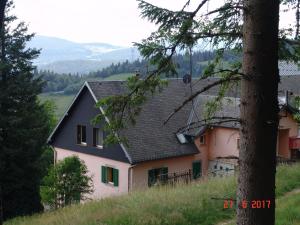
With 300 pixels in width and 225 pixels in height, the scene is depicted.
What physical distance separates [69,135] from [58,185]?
36.9 ft

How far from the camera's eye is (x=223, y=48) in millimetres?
5453

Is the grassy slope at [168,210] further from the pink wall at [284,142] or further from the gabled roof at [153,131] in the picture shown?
the pink wall at [284,142]

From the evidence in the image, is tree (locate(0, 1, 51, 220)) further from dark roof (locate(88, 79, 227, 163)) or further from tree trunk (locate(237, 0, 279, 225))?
tree trunk (locate(237, 0, 279, 225))

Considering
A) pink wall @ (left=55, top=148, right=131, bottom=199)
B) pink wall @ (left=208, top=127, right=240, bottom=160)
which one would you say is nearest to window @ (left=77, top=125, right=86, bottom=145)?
pink wall @ (left=55, top=148, right=131, bottom=199)

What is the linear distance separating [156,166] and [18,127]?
28.0 ft

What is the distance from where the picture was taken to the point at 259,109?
3.64 metres

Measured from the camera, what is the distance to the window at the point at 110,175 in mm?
26297

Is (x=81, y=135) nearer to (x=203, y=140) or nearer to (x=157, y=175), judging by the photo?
(x=157, y=175)

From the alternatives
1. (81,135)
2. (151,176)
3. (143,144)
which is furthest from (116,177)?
(81,135)

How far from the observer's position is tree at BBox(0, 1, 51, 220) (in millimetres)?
25844

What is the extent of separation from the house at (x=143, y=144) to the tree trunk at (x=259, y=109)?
21.0 meters

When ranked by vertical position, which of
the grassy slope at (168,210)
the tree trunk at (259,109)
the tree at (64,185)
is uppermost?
the tree trunk at (259,109)

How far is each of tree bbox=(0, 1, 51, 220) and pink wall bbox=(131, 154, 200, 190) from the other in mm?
6229

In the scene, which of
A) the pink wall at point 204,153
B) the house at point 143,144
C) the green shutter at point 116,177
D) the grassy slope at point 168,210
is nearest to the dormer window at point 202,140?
the house at point 143,144
